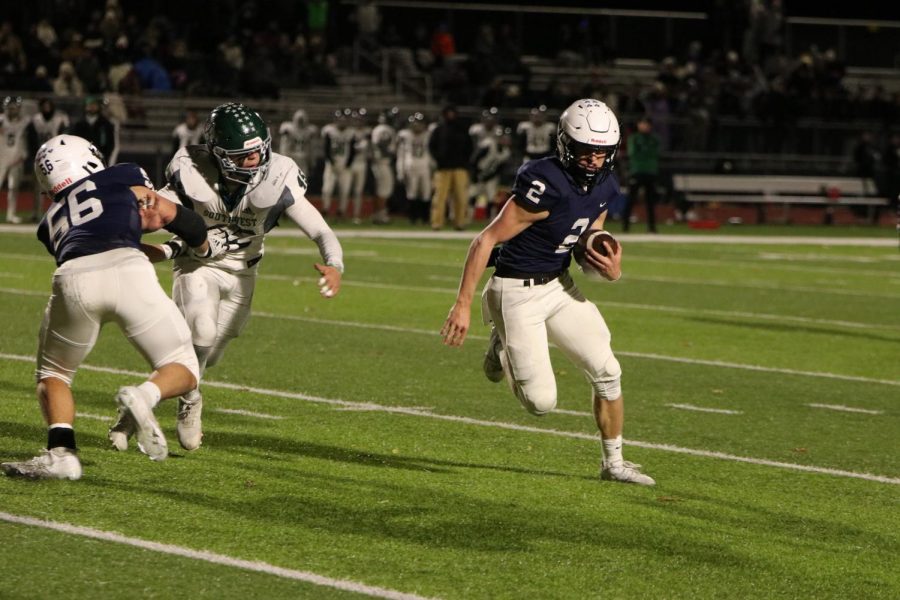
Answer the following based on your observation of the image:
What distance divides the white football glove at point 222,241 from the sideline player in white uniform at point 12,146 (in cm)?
1569

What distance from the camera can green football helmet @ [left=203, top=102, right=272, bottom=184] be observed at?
645 centimetres

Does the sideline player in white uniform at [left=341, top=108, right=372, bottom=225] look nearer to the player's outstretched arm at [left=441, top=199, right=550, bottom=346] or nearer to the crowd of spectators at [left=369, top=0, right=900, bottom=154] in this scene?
the crowd of spectators at [left=369, top=0, right=900, bottom=154]

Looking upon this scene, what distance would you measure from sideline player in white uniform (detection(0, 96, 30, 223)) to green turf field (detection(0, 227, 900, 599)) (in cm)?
1038

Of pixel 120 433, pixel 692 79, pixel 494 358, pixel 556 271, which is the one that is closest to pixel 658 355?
pixel 494 358

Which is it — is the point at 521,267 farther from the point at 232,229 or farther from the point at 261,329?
the point at 261,329

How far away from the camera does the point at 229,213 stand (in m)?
6.77

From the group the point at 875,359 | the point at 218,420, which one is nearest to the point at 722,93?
the point at 875,359

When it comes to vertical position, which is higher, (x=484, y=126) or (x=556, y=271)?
(x=556, y=271)

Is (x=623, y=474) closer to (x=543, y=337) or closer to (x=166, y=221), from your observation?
(x=543, y=337)

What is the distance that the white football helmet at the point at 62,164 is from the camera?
587cm

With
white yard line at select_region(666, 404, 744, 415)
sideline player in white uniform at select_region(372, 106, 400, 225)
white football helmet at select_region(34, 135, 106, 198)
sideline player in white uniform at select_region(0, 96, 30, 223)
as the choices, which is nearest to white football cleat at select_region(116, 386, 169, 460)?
white football helmet at select_region(34, 135, 106, 198)

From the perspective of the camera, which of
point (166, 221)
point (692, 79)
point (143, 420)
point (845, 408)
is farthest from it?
point (692, 79)

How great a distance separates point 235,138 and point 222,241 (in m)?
0.53

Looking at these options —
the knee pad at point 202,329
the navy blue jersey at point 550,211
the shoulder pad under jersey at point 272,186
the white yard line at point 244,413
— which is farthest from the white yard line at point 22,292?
the navy blue jersey at point 550,211
